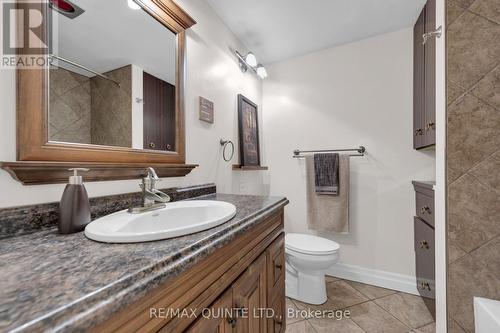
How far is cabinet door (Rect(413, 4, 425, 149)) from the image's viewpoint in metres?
1.61

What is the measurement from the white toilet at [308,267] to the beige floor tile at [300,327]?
218 mm

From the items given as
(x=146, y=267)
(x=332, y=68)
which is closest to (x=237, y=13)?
(x=332, y=68)

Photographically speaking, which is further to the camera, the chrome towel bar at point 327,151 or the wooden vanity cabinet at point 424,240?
the chrome towel bar at point 327,151

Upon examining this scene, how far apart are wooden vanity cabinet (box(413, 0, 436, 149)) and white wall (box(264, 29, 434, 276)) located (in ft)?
0.32

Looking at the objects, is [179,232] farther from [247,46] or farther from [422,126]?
[247,46]

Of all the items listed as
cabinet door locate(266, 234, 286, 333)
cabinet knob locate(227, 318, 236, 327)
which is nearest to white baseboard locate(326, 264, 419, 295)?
cabinet door locate(266, 234, 286, 333)

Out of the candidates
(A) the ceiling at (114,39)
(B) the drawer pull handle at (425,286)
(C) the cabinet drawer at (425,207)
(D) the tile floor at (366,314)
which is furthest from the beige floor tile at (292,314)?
(A) the ceiling at (114,39)

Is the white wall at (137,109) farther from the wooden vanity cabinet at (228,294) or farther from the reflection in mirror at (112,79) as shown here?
the wooden vanity cabinet at (228,294)

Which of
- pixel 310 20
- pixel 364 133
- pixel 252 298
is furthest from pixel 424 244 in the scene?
pixel 310 20

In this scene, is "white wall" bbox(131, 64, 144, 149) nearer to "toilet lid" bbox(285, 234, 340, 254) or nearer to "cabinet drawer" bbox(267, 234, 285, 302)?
"cabinet drawer" bbox(267, 234, 285, 302)

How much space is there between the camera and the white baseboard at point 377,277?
183cm

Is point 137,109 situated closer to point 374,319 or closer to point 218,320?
point 218,320

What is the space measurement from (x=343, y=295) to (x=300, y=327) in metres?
0.57

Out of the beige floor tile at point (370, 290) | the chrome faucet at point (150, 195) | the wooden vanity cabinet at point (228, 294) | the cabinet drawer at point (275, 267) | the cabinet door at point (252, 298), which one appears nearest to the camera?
the wooden vanity cabinet at point (228, 294)
